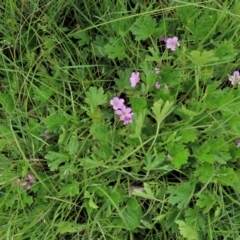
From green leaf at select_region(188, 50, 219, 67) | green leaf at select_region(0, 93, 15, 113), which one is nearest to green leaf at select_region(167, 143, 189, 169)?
green leaf at select_region(188, 50, 219, 67)

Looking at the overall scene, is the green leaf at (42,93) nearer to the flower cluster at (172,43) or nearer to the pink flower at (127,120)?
the pink flower at (127,120)

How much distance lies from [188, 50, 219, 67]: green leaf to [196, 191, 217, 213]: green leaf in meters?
0.36

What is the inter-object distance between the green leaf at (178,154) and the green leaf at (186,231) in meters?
0.16

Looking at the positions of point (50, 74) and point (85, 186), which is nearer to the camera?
point (85, 186)

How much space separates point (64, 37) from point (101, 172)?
433 millimetres

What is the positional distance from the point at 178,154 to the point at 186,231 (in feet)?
0.70

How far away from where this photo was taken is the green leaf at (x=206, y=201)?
1.28 metres

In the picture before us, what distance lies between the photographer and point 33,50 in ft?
4.59

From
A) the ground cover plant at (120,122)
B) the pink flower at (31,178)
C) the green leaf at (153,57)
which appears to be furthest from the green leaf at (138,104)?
the pink flower at (31,178)

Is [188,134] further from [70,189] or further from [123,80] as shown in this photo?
[70,189]

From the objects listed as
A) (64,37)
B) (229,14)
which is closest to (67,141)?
(64,37)

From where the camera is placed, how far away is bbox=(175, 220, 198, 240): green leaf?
1.26 m

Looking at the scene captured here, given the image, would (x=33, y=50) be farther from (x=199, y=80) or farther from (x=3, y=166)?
(x=199, y=80)

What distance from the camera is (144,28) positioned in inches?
51.7
